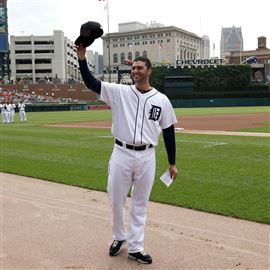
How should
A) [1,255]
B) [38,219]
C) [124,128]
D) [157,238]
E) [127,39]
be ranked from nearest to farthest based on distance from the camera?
[124,128] < [1,255] < [157,238] < [38,219] < [127,39]

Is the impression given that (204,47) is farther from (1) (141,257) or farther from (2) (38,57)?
(1) (141,257)

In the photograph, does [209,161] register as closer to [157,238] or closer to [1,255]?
[157,238]

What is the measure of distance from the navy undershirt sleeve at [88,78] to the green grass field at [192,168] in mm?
3026

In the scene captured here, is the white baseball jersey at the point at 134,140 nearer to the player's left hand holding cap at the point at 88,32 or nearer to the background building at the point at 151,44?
the player's left hand holding cap at the point at 88,32

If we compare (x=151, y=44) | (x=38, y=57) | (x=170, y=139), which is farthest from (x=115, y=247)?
(x=151, y=44)

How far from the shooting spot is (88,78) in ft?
14.6

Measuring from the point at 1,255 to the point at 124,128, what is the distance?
2.05m

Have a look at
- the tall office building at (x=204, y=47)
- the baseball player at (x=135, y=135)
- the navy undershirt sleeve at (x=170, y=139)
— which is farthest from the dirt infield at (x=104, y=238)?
the tall office building at (x=204, y=47)

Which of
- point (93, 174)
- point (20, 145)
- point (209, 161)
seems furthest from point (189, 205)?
point (20, 145)

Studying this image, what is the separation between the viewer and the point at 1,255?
4.84m

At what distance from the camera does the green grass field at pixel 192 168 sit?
7.04m

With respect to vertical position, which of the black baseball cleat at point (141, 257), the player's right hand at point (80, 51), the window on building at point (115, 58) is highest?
the window on building at point (115, 58)

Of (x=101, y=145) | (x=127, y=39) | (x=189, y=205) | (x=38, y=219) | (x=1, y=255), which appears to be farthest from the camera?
(x=127, y=39)

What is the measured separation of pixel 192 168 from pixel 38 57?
388 ft
